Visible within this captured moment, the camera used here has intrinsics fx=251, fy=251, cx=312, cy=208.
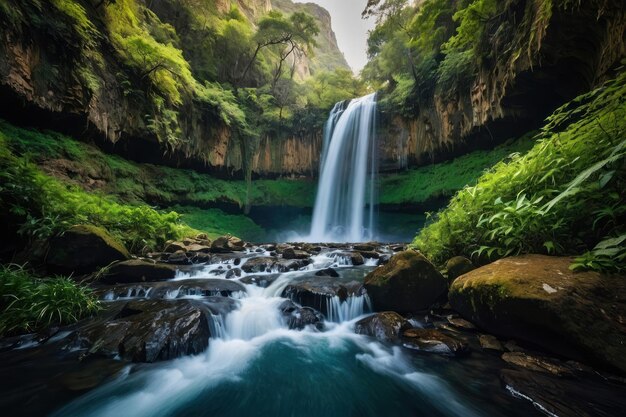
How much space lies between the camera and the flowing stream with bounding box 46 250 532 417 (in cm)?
235

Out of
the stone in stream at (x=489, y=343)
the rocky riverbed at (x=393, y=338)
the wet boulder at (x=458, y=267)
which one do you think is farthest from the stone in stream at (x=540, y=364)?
the wet boulder at (x=458, y=267)

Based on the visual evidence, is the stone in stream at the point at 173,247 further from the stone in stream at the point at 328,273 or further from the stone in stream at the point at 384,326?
the stone in stream at the point at 384,326

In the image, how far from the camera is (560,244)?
3172 millimetres

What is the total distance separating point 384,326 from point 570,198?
9.52 ft

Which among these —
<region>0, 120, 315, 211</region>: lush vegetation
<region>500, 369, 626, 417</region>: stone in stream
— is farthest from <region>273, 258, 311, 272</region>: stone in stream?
<region>0, 120, 315, 211</region>: lush vegetation

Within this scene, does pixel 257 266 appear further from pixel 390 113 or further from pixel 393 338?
pixel 390 113

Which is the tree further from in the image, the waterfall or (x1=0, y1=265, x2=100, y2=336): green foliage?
(x1=0, y1=265, x2=100, y2=336): green foliage

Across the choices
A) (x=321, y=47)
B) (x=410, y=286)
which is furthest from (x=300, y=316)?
(x=321, y=47)

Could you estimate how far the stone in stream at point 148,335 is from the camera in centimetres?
302

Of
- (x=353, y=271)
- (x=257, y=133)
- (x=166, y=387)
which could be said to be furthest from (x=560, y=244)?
(x=257, y=133)

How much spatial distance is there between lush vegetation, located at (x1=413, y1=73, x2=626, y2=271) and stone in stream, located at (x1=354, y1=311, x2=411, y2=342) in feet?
5.38

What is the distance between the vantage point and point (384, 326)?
12.1 ft

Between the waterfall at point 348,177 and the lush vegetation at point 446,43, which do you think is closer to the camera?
the lush vegetation at point 446,43

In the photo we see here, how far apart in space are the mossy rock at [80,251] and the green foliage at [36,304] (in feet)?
3.98
